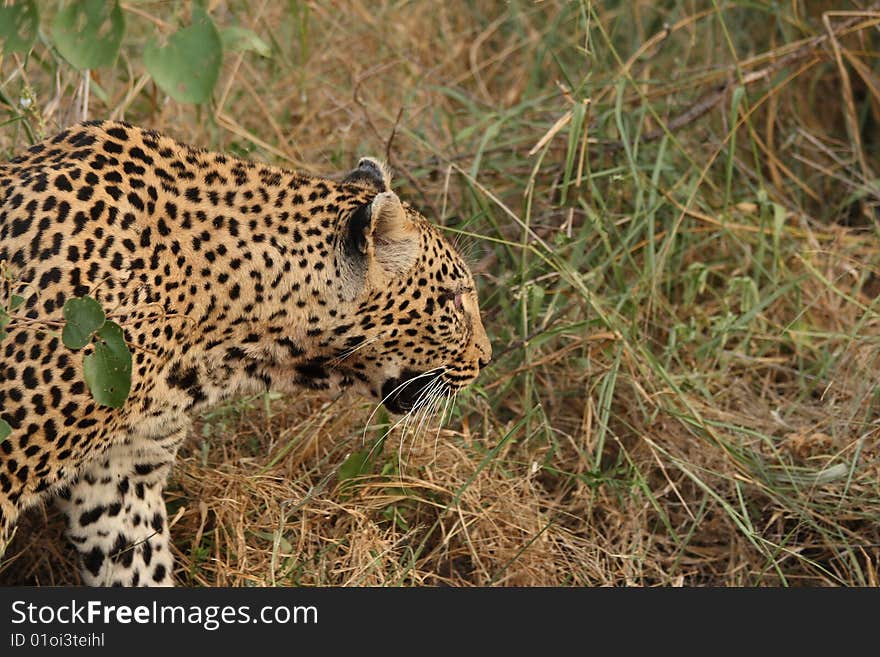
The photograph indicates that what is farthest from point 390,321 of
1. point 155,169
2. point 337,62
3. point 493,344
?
point 337,62

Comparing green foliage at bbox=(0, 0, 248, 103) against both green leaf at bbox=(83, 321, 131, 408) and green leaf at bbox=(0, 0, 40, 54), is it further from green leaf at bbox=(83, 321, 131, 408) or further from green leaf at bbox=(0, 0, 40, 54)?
green leaf at bbox=(83, 321, 131, 408)

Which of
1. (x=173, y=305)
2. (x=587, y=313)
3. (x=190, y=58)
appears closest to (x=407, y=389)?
(x=173, y=305)

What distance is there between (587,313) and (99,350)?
120 inches

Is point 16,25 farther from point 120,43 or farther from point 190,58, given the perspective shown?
point 190,58

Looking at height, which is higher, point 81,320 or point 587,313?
point 81,320

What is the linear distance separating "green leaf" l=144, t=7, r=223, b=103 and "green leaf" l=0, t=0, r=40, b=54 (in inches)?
12.6

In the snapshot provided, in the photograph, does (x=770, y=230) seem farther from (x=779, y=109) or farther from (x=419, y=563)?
(x=419, y=563)

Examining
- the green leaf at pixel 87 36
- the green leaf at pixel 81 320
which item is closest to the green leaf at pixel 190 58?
the green leaf at pixel 87 36

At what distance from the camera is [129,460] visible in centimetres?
441

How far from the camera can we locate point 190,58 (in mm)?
2053

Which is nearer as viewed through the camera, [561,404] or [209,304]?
[209,304]

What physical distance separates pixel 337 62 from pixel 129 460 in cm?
351

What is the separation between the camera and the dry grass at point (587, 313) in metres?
4.86

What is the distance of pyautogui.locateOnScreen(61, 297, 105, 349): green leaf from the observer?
2.98 meters
